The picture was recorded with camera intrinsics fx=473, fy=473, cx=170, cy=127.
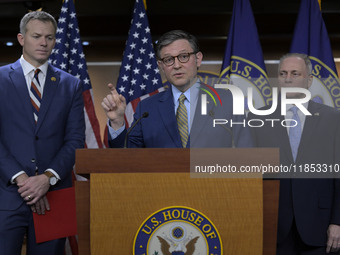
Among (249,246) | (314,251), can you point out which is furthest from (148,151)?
(314,251)

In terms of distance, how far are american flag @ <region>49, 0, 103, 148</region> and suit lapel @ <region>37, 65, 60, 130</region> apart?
4.64 feet

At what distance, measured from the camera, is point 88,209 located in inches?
70.0

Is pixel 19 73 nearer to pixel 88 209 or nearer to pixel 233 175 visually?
pixel 88 209

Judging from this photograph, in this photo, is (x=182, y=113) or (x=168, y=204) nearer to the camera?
(x=168, y=204)

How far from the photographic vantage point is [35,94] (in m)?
2.74

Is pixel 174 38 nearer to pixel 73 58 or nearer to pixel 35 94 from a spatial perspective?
pixel 35 94

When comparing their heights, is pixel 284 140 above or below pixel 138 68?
below

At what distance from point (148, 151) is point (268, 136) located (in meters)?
1.10

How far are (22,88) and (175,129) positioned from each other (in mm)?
968

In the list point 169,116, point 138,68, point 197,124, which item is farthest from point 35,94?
point 138,68

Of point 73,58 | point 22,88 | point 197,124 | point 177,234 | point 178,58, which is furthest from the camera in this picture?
point 73,58

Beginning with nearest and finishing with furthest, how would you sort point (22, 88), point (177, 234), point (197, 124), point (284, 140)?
point (177, 234), point (197, 124), point (284, 140), point (22, 88)

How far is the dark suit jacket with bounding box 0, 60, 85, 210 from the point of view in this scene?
257 cm

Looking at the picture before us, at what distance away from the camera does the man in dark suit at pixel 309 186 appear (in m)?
2.45
